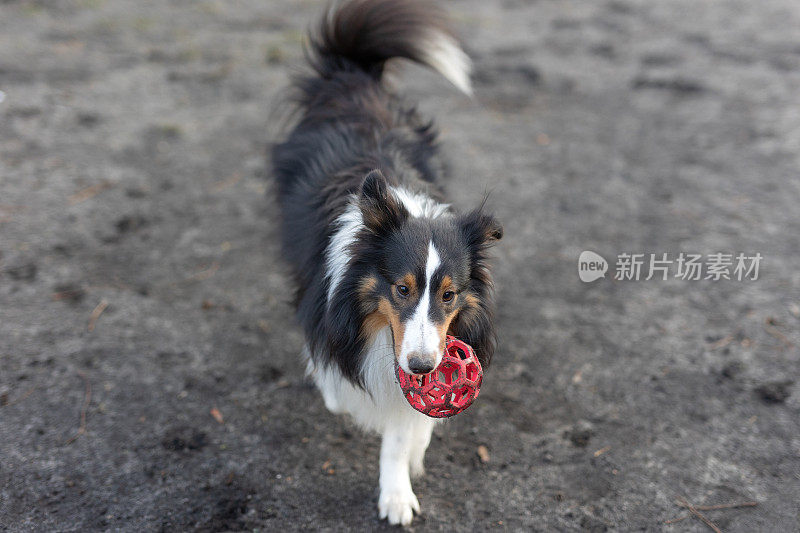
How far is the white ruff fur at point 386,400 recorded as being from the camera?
2410 mm

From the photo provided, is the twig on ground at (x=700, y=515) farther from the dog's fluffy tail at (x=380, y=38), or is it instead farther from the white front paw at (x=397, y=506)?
the dog's fluffy tail at (x=380, y=38)

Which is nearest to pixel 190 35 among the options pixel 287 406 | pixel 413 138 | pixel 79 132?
pixel 79 132

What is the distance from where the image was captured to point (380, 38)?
3.42 m

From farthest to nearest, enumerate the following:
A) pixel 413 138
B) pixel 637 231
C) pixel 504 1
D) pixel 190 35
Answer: pixel 504 1 < pixel 190 35 < pixel 637 231 < pixel 413 138

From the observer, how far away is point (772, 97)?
557cm

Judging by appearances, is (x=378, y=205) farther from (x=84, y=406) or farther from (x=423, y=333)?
(x=84, y=406)

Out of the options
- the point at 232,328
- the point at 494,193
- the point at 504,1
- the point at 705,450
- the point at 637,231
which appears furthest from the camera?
the point at 504,1

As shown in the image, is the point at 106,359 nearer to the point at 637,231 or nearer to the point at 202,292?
the point at 202,292

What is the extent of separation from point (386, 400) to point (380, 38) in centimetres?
207

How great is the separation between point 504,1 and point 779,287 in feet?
16.7

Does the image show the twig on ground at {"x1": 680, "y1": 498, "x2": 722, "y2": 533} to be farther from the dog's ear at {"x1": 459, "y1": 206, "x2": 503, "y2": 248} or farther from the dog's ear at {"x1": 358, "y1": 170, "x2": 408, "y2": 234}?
the dog's ear at {"x1": 358, "y1": 170, "x2": 408, "y2": 234}

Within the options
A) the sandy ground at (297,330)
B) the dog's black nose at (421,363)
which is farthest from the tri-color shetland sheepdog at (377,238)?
the sandy ground at (297,330)
